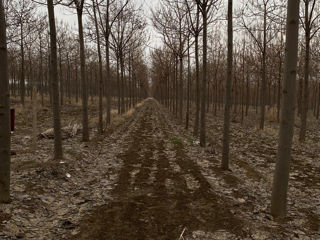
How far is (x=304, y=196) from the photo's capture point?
16.3 ft

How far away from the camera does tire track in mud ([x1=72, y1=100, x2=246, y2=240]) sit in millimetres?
3426

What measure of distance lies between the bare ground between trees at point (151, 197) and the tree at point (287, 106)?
539 mm

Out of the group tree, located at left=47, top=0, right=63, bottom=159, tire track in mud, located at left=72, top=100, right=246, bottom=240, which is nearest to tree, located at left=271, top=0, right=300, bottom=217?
tire track in mud, located at left=72, top=100, right=246, bottom=240

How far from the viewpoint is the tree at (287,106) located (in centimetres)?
361

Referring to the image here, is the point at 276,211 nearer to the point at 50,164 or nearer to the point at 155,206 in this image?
the point at 155,206

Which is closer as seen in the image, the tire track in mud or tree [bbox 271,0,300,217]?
the tire track in mud

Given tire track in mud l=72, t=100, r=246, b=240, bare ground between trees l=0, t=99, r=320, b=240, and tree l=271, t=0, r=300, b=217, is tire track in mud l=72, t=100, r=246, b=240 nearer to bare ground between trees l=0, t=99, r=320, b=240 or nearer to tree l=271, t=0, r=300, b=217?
A: bare ground between trees l=0, t=99, r=320, b=240

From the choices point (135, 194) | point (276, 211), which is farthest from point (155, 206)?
point (276, 211)

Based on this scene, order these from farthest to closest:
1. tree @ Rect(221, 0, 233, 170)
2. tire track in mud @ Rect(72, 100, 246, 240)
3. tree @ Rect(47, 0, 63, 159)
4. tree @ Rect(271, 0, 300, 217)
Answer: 1. tree @ Rect(47, 0, 63, 159)
2. tree @ Rect(221, 0, 233, 170)
3. tree @ Rect(271, 0, 300, 217)
4. tire track in mud @ Rect(72, 100, 246, 240)

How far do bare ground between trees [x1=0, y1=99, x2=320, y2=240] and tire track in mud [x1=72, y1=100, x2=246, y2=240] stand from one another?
0.05 feet

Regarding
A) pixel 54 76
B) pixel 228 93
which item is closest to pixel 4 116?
pixel 54 76

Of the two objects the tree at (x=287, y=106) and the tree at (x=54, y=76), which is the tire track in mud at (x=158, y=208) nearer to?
the tree at (x=287, y=106)

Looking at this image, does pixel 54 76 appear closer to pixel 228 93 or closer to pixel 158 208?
pixel 158 208

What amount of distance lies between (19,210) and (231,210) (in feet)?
11.9
